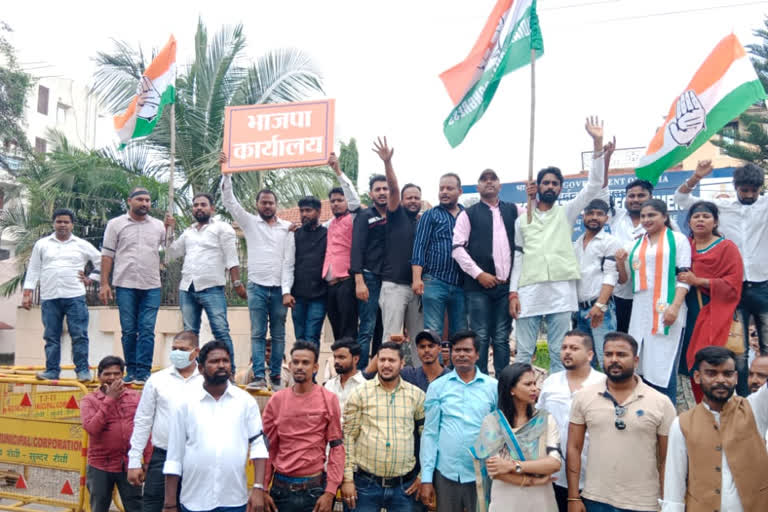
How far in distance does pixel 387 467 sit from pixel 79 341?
4111 mm

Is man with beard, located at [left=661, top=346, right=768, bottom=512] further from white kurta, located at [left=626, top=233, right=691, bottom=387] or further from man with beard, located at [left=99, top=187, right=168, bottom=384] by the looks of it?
man with beard, located at [left=99, top=187, right=168, bottom=384]

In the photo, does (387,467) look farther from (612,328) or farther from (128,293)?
(128,293)

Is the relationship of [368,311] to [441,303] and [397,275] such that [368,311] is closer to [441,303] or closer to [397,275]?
[397,275]

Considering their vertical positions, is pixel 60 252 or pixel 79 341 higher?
pixel 60 252

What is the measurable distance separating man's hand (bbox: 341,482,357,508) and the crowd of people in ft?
0.04

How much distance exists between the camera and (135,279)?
720cm

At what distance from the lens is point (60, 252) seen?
7488 millimetres

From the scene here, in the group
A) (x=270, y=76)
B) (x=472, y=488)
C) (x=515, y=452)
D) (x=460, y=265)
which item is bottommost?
(x=472, y=488)

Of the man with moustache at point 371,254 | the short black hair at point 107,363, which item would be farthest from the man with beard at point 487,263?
the short black hair at point 107,363

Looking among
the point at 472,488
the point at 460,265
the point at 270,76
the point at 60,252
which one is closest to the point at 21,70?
the point at 270,76

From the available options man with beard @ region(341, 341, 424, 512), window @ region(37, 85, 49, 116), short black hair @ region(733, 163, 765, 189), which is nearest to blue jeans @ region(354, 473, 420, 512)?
man with beard @ region(341, 341, 424, 512)

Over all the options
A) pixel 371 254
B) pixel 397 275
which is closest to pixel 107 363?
pixel 371 254

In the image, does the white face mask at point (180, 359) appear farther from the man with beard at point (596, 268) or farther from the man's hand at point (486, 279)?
the man with beard at point (596, 268)

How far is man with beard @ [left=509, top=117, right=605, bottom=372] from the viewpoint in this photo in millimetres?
5801
